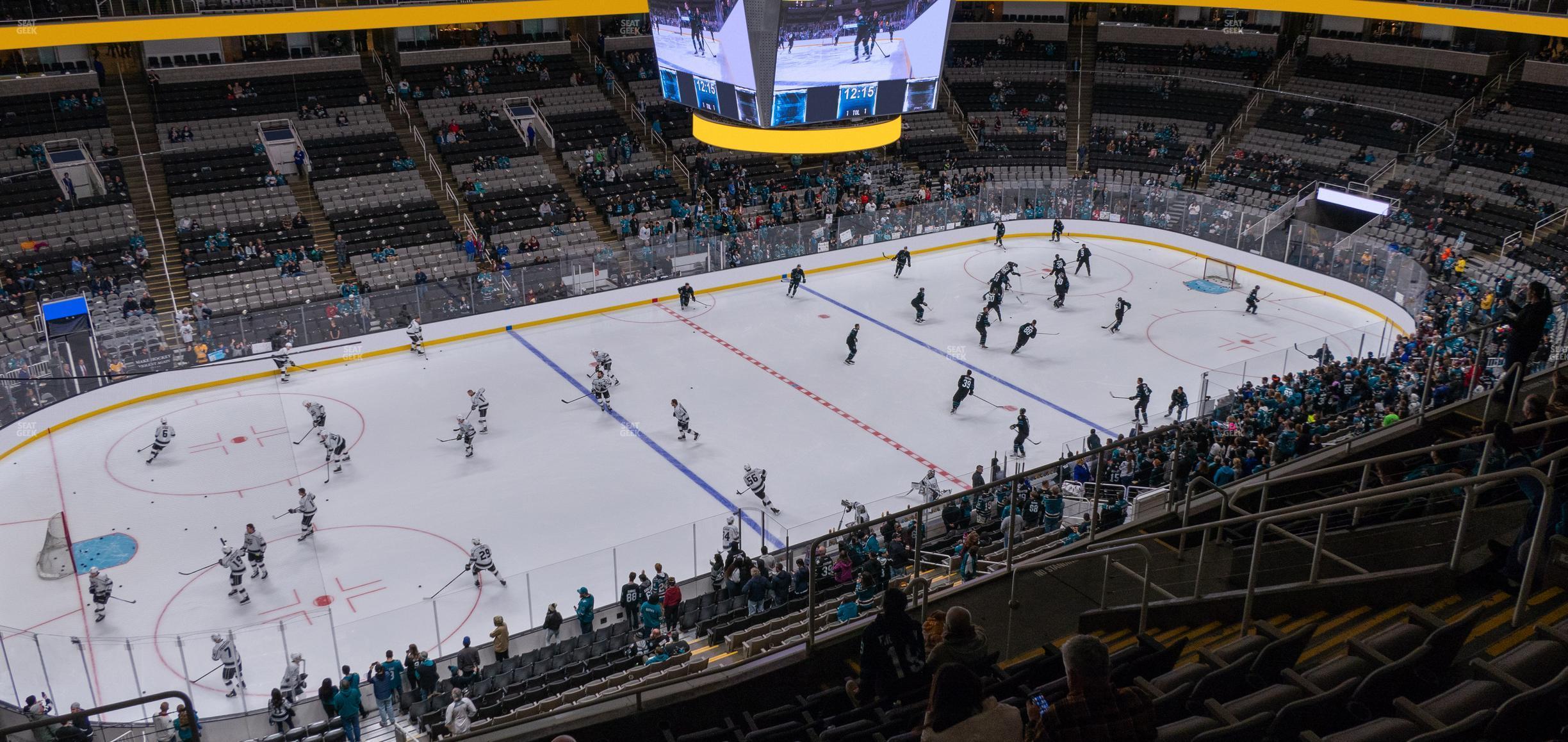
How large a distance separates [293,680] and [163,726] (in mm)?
1458

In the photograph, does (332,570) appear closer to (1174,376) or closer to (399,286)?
Result: (399,286)

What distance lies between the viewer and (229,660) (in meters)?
13.3

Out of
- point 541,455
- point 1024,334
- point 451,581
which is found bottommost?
point 451,581

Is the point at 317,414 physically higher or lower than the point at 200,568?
higher

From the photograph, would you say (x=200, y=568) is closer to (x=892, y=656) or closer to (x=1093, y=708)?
(x=892, y=656)

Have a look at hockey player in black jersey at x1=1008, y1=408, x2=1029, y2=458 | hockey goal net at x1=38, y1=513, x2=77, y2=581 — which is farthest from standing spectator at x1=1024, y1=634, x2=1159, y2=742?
hockey goal net at x1=38, y1=513, x2=77, y2=581

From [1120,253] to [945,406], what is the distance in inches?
523

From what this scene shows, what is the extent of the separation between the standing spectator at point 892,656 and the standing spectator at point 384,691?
8408mm

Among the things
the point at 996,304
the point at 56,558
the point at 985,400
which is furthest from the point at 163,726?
the point at 996,304

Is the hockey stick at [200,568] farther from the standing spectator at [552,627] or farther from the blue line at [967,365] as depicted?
the blue line at [967,365]

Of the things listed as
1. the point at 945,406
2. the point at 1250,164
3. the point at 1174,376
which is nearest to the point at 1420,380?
the point at 1174,376

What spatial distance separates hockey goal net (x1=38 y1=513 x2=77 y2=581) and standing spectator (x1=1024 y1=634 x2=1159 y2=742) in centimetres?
1631

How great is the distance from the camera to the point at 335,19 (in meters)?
29.6

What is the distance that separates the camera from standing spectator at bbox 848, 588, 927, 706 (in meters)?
5.95
